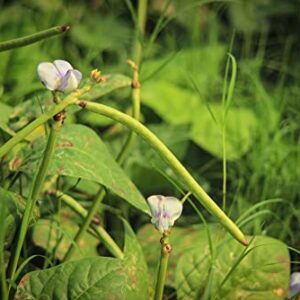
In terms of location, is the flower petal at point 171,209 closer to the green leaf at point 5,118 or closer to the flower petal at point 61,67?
the flower petal at point 61,67

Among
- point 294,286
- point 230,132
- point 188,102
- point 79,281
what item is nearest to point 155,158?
point 230,132

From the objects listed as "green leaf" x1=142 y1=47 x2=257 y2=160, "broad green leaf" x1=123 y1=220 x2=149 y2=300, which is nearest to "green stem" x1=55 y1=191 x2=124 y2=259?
"broad green leaf" x1=123 y1=220 x2=149 y2=300

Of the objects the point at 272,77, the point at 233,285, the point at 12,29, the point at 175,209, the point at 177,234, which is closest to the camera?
the point at 175,209

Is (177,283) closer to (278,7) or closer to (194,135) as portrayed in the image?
(194,135)

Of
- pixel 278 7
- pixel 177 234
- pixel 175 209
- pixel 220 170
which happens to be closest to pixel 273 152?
pixel 220 170

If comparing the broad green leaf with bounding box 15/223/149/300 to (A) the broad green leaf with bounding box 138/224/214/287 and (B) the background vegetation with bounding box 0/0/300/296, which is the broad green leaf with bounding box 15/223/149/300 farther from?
(A) the broad green leaf with bounding box 138/224/214/287

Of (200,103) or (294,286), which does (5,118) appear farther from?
(200,103)

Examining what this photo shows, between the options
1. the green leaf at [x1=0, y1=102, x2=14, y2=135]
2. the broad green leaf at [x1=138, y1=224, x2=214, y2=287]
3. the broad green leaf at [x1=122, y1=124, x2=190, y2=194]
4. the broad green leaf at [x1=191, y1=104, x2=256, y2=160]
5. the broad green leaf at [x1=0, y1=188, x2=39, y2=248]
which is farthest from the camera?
the broad green leaf at [x1=191, y1=104, x2=256, y2=160]

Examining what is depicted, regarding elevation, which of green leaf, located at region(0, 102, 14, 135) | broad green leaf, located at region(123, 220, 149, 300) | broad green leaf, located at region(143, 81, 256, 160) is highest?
green leaf, located at region(0, 102, 14, 135)
